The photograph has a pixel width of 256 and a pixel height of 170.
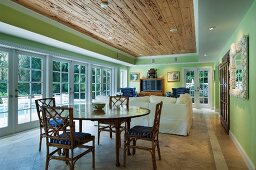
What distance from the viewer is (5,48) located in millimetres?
4023

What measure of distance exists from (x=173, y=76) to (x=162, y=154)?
6245 millimetres

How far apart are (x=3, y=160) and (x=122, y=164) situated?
1.81m

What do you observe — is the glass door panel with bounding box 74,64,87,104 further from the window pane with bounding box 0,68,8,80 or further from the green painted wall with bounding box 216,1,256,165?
the green painted wall with bounding box 216,1,256,165

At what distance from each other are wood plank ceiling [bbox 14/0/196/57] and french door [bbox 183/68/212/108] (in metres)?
3.57

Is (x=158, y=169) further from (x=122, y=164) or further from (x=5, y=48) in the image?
(x=5, y=48)

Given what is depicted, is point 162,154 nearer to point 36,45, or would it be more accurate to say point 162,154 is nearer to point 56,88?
point 56,88

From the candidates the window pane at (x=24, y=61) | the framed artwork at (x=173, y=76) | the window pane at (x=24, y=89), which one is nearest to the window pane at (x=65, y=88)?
the window pane at (x=24, y=89)

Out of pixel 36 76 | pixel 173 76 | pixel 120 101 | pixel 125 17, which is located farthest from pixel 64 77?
pixel 173 76

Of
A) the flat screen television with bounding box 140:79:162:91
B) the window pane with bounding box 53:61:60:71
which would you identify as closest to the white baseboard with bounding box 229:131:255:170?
the window pane with bounding box 53:61:60:71

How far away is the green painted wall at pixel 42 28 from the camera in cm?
314

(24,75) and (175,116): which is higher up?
(24,75)

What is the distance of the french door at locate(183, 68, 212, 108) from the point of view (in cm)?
834

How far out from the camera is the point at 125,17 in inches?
147

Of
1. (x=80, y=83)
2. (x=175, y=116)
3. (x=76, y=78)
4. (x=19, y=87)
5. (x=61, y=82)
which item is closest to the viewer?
(x=175, y=116)
